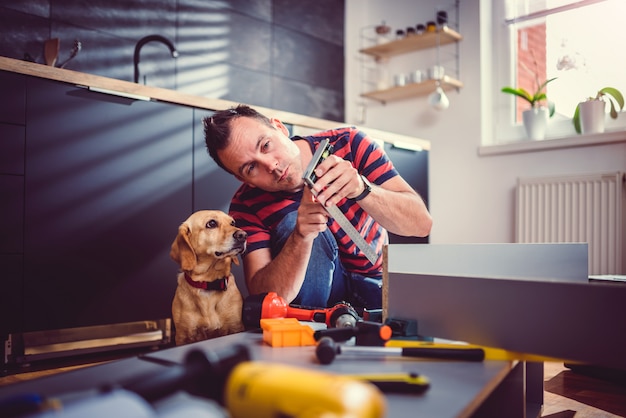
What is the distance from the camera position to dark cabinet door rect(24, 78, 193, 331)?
1854 millimetres

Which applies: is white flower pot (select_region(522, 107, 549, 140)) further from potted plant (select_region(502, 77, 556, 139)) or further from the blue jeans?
the blue jeans

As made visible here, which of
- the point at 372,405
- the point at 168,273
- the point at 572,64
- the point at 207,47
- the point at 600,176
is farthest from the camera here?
the point at 207,47

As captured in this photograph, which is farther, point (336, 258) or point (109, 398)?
point (336, 258)

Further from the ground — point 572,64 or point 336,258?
point 572,64

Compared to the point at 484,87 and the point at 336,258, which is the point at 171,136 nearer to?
the point at 336,258

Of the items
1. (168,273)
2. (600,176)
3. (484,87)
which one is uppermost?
(484,87)

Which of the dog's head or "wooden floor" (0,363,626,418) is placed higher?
the dog's head

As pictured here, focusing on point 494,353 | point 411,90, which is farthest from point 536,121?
point 494,353

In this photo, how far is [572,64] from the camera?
3.01 meters

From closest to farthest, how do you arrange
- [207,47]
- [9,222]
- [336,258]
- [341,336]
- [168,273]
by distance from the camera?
[341,336] < [336,258] < [9,222] < [168,273] < [207,47]

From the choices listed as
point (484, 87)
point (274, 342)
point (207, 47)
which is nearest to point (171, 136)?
point (207, 47)

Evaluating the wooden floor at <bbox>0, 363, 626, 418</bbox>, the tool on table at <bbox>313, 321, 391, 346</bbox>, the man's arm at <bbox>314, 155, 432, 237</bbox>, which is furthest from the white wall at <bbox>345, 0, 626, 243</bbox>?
the tool on table at <bbox>313, 321, 391, 346</bbox>

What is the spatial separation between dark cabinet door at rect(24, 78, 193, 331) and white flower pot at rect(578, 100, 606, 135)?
87.0 inches

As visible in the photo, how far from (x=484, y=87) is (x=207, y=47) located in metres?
1.86
